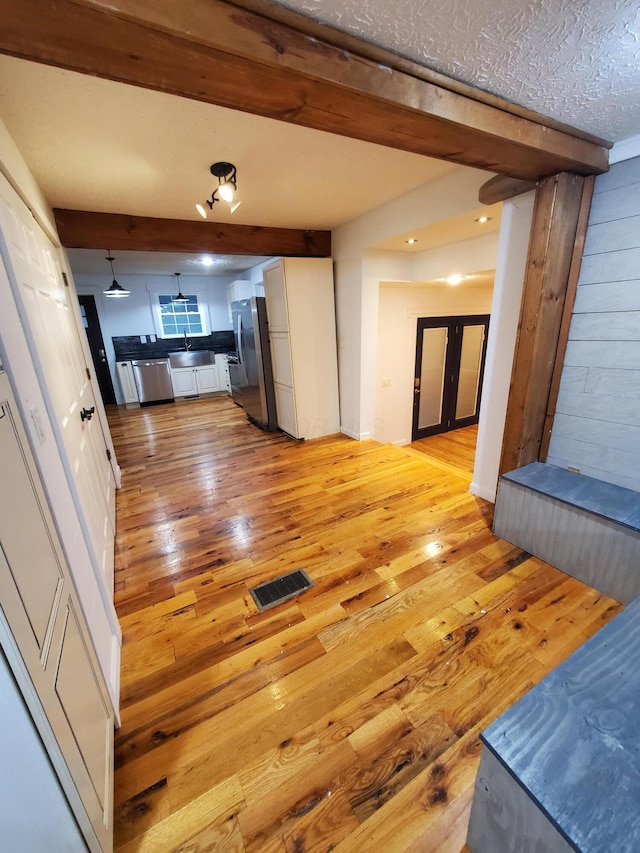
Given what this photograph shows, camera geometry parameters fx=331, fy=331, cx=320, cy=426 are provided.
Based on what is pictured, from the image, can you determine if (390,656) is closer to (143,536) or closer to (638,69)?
(143,536)

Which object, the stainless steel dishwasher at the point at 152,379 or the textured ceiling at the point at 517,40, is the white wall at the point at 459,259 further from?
the stainless steel dishwasher at the point at 152,379

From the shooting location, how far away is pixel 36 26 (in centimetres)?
80

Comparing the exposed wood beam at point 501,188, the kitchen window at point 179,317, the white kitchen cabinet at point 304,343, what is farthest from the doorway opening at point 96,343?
the exposed wood beam at point 501,188

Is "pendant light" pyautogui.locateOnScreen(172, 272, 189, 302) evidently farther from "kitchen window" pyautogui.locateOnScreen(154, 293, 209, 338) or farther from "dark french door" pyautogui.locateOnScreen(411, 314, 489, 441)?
"dark french door" pyautogui.locateOnScreen(411, 314, 489, 441)

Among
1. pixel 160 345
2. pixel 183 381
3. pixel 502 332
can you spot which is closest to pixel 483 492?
pixel 502 332

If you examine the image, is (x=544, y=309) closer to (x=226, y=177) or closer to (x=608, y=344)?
(x=608, y=344)

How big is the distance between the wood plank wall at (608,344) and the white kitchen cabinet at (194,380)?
6.46 metres

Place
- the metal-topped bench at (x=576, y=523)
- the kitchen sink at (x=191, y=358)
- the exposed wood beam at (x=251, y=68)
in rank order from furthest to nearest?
the kitchen sink at (x=191, y=358) → the metal-topped bench at (x=576, y=523) → the exposed wood beam at (x=251, y=68)

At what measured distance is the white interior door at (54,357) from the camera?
4.29ft

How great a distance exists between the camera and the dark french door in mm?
4871

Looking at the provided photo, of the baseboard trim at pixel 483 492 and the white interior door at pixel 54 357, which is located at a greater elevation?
the white interior door at pixel 54 357

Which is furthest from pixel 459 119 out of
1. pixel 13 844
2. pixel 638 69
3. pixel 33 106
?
pixel 13 844

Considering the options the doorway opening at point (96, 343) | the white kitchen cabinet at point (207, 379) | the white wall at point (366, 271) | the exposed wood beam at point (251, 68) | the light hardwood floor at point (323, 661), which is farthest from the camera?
the white kitchen cabinet at point (207, 379)

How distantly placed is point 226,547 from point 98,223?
2.99 m
